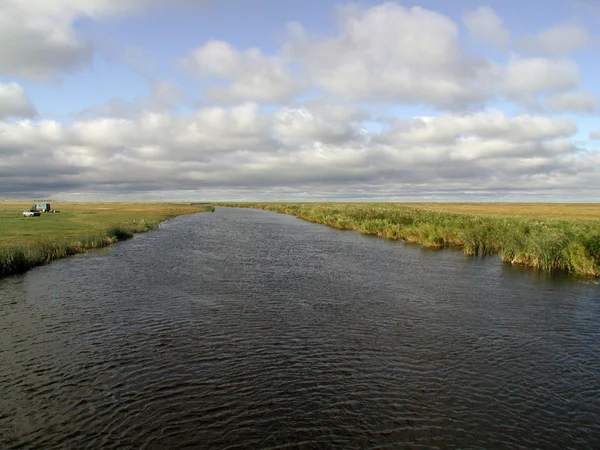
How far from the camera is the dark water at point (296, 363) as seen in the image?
9070 mm

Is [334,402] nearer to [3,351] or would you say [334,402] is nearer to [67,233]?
[3,351]

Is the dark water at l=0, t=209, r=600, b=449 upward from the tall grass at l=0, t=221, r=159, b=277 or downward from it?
downward

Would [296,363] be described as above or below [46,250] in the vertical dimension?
below

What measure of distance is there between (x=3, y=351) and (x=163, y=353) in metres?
5.14

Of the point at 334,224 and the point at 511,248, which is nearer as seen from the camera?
the point at 511,248

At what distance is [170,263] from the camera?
29.8 metres

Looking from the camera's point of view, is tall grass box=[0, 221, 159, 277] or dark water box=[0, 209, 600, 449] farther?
tall grass box=[0, 221, 159, 277]

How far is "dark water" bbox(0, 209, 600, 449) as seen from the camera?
907 centimetres

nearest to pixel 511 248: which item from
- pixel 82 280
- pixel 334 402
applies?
pixel 334 402

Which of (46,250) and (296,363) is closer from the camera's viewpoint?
(296,363)

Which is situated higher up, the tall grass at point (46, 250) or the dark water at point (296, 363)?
the tall grass at point (46, 250)

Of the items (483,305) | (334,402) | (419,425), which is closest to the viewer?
(419,425)

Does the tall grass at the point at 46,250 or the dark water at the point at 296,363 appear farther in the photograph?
the tall grass at the point at 46,250

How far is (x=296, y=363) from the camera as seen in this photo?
1255 cm
